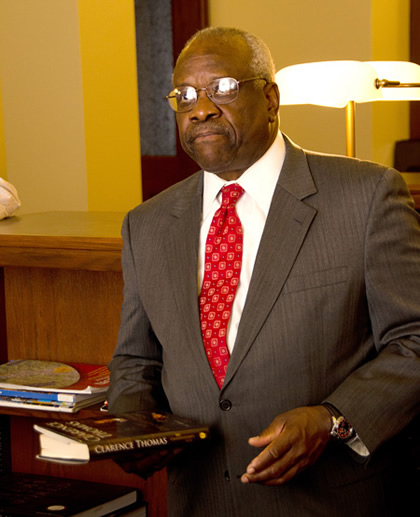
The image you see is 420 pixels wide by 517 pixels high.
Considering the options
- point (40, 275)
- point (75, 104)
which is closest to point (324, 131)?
point (75, 104)

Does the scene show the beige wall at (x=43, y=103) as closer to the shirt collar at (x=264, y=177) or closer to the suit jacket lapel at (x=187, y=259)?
the suit jacket lapel at (x=187, y=259)

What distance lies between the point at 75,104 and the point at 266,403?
2.85 m

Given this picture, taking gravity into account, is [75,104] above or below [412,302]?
above

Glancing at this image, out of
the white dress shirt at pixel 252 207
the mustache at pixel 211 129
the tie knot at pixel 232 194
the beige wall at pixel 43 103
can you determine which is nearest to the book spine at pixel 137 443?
the white dress shirt at pixel 252 207

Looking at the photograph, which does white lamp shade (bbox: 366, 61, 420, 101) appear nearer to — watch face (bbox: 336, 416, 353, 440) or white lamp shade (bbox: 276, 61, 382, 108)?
white lamp shade (bbox: 276, 61, 382, 108)

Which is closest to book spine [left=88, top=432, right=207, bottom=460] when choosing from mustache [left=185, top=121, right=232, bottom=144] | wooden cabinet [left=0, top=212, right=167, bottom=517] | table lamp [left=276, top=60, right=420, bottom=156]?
mustache [left=185, top=121, right=232, bottom=144]

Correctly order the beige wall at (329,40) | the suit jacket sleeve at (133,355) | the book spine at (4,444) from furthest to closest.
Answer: the beige wall at (329,40) → the book spine at (4,444) → the suit jacket sleeve at (133,355)

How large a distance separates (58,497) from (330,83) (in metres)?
1.58

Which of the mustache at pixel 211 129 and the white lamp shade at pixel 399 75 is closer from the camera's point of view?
the mustache at pixel 211 129

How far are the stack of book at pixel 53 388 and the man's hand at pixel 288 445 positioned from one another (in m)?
0.67

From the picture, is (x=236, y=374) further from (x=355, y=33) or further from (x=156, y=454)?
(x=355, y=33)

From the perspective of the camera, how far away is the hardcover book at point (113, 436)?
130 centimetres

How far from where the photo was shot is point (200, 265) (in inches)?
65.3

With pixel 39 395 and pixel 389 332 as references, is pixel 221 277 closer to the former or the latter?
pixel 389 332
